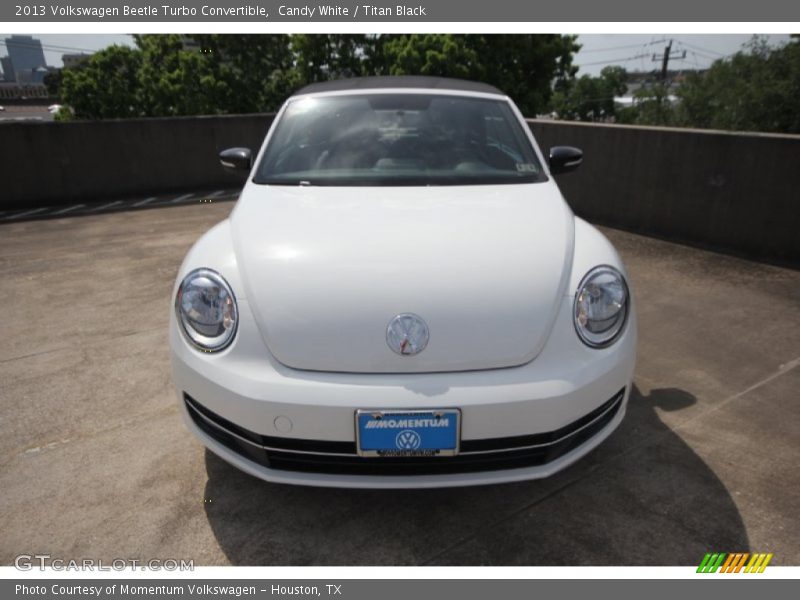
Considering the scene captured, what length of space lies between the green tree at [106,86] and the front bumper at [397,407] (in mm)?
25436

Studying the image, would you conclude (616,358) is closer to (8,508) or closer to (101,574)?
(101,574)

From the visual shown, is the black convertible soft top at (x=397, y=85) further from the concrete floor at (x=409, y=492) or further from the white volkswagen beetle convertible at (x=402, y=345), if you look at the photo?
the concrete floor at (x=409, y=492)

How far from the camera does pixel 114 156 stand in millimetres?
9391

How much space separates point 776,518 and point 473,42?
21.7 meters

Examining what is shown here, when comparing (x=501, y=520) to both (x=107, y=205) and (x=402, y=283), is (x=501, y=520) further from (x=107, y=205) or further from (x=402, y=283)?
(x=107, y=205)

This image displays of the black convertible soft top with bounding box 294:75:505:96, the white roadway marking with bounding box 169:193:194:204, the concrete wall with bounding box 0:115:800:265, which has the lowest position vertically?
the white roadway marking with bounding box 169:193:194:204

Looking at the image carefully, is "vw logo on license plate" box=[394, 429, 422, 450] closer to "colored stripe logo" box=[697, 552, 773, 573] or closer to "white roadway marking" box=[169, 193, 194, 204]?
"colored stripe logo" box=[697, 552, 773, 573]

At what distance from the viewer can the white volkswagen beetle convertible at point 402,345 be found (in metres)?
1.77

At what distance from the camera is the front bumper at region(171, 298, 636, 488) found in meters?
1.75

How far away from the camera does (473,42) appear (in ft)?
69.4

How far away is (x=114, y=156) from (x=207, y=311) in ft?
28.8

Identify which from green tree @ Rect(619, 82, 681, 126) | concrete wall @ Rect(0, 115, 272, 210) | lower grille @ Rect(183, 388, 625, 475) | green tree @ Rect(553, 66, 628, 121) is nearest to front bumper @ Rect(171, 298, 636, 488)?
lower grille @ Rect(183, 388, 625, 475)

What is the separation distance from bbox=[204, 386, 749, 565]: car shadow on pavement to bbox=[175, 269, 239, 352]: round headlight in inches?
28.8

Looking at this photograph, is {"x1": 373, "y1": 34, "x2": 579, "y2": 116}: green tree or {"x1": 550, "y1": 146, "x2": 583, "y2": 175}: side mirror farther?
{"x1": 373, "y1": 34, "x2": 579, "y2": 116}: green tree
